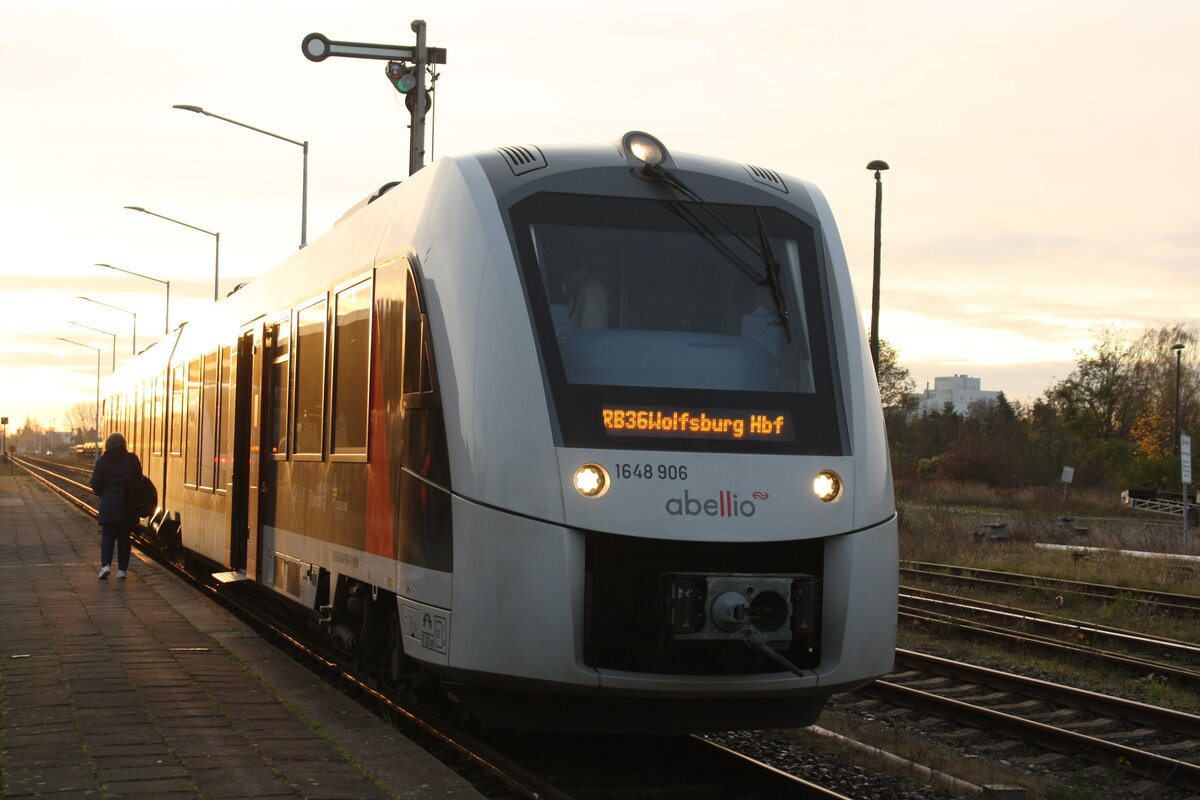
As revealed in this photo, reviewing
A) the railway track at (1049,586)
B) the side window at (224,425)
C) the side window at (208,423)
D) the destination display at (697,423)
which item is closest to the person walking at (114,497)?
the side window at (208,423)

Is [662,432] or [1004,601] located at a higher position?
[662,432]

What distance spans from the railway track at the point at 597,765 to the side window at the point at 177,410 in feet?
29.0

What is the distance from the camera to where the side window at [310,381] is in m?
9.23

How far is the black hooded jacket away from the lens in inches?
595

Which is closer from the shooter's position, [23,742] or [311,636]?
[23,742]

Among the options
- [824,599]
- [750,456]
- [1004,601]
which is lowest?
[1004,601]

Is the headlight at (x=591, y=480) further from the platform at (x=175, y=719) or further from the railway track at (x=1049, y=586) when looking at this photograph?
the railway track at (x=1049, y=586)

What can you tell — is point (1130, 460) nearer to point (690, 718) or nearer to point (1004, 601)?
point (1004, 601)

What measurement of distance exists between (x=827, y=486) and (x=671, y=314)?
117cm

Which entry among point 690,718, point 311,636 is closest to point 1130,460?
point 311,636

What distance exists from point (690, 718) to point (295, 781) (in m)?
1.84

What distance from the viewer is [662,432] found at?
258 inches

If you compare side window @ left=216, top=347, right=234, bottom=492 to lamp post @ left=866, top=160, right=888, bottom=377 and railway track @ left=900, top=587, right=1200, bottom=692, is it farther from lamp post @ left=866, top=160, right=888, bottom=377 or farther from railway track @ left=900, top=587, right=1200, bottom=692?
lamp post @ left=866, top=160, right=888, bottom=377

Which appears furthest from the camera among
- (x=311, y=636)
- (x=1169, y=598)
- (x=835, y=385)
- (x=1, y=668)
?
(x=1169, y=598)
